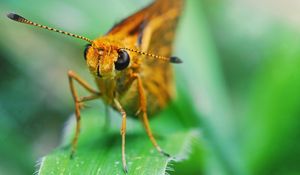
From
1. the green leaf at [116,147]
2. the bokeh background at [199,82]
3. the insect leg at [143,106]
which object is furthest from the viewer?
the bokeh background at [199,82]

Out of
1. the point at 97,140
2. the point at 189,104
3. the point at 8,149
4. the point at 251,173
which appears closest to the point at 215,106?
the point at 189,104

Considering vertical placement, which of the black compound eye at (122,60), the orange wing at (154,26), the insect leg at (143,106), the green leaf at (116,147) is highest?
the orange wing at (154,26)

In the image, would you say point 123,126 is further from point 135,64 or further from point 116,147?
point 135,64

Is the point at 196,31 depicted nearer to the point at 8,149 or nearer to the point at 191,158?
the point at 191,158

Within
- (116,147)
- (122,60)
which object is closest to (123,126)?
(116,147)

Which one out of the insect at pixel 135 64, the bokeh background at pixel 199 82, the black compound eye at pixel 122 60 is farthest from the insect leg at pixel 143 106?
the bokeh background at pixel 199 82

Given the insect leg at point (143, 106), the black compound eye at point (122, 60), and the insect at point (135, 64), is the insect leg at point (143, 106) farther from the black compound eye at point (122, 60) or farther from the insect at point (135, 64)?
the black compound eye at point (122, 60)
